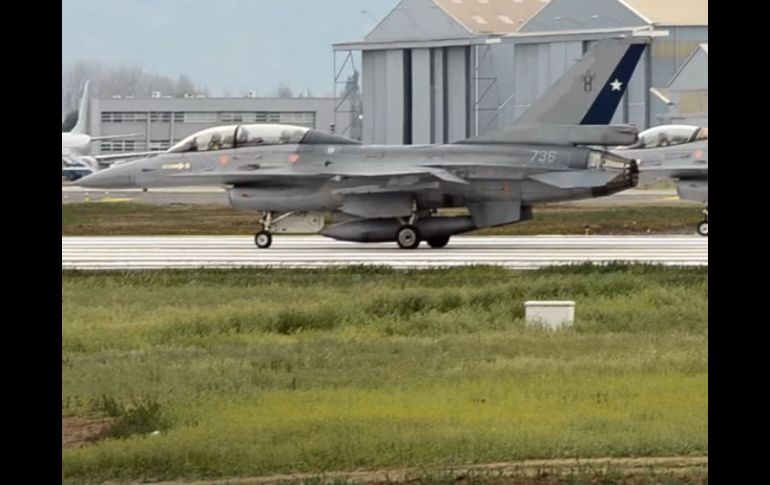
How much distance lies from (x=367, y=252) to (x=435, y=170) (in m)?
2.09

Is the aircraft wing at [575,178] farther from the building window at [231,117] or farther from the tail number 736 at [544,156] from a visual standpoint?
the building window at [231,117]

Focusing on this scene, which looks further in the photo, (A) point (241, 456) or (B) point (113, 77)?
(B) point (113, 77)

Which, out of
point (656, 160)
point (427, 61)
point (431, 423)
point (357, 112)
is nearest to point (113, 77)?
point (357, 112)

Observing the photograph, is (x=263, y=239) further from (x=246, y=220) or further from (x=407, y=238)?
(x=246, y=220)

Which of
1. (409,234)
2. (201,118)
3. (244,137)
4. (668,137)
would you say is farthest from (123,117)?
(409,234)

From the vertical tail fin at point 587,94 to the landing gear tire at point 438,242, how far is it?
9.09 feet

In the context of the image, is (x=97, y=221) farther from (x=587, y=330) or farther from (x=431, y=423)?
(x=431, y=423)

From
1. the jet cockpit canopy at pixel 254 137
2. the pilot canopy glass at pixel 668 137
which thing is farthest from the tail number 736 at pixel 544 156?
the pilot canopy glass at pixel 668 137

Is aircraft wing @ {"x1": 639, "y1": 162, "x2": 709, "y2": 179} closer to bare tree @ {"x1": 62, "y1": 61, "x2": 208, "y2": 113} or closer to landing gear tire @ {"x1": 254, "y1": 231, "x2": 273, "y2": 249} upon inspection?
landing gear tire @ {"x1": 254, "y1": 231, "x2": 273, "y2": 249}

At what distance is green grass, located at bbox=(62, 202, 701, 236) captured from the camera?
134ft

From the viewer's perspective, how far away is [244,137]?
33.2 m

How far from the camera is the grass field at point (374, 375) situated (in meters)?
9.45
